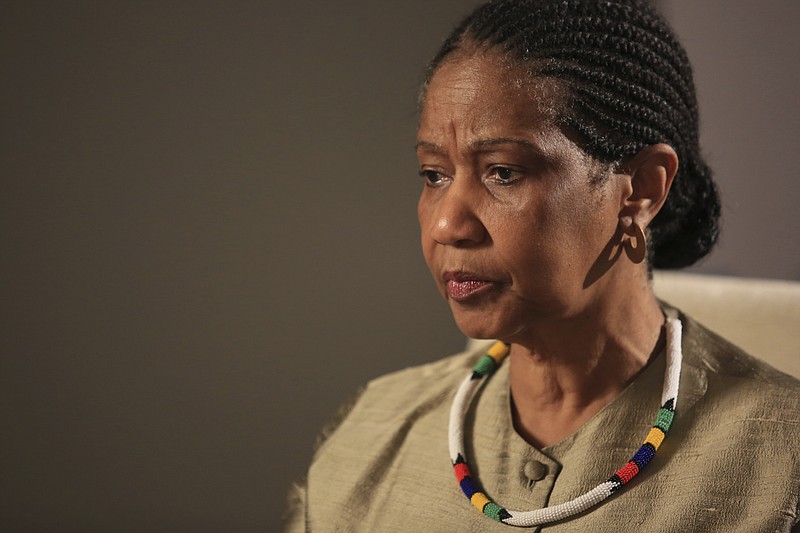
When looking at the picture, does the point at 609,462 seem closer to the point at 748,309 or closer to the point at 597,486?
the point at 597,486

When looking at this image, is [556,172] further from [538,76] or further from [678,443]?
A: [678,443]

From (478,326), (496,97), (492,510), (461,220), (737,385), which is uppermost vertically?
(496,97)

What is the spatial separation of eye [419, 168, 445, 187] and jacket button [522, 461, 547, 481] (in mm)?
352

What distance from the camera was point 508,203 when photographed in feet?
3.25

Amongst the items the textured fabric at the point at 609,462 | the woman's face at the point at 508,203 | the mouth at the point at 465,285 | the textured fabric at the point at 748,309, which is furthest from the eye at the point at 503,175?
the textured fabric at the point at 748,309

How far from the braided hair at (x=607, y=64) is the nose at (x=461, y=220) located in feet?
0.43

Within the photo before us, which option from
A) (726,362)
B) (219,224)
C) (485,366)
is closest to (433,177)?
(485,366)

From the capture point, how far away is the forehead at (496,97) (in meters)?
0.98

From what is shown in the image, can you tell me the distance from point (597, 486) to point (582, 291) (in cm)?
22

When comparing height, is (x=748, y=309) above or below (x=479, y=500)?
above

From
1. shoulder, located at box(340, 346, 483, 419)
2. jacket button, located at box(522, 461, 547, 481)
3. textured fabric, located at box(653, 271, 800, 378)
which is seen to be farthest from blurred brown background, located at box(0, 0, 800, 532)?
jacket button, located at box(522, 461, 547, 481)

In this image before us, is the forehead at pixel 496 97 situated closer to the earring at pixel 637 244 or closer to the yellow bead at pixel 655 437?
the earring at pixel 637 244

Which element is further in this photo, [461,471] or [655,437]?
[461,471]

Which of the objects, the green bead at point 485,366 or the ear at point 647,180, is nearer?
the ear at point 647,180
